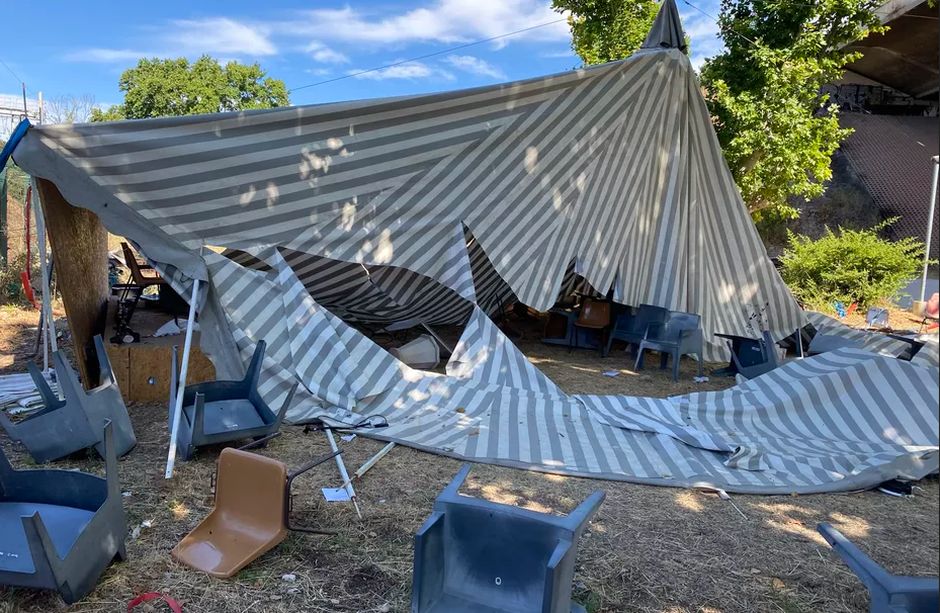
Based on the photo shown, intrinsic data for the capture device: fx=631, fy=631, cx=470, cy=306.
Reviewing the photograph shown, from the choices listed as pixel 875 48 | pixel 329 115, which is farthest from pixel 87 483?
pixel 875 48

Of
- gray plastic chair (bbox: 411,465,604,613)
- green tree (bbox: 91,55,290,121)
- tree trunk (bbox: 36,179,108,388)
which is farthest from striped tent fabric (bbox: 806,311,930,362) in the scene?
green tree (bbox: 91,55,290,121)

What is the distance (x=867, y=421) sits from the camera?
4051mm

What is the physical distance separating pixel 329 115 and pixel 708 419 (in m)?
3.56

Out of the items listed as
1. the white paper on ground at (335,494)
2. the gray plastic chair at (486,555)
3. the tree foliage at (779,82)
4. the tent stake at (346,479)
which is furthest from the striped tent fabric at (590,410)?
the tree foliage at (779,82)

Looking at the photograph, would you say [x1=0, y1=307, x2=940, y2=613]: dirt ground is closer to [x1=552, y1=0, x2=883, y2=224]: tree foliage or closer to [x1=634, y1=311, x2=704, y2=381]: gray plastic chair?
[x1=634, y1=311, x2=704, y2=381]: gray plastic chair

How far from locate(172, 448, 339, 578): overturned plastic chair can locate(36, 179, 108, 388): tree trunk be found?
253cm

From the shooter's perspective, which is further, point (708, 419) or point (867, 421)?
point (708, 419)

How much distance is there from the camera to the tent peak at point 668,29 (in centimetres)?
645

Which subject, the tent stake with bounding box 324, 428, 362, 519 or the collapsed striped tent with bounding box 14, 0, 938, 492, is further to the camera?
the collapsed striped tent with bounding box 14, 0, 938, 492

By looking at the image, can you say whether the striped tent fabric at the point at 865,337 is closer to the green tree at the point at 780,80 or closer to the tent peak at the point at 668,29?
the tent peak at the point at 668,29

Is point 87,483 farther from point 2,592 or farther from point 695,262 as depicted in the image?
point 695,262

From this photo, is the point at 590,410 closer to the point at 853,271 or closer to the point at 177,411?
the point at 177,411

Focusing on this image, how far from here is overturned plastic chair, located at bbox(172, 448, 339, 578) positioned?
2533 mm

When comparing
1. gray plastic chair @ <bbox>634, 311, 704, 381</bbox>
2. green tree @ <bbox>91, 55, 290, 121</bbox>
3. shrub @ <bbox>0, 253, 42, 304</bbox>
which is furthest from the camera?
green tree @ <bbox>91, 55, 290, 121</bbox>
